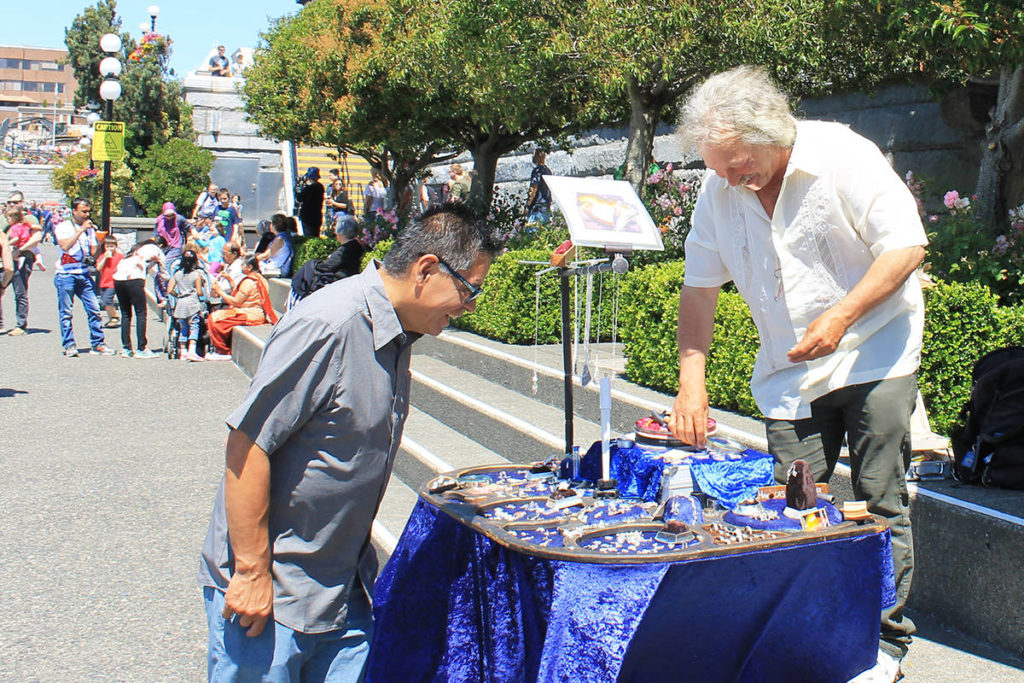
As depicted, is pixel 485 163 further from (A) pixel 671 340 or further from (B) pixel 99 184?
(B) pixel 99 184

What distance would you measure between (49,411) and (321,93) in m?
7.99

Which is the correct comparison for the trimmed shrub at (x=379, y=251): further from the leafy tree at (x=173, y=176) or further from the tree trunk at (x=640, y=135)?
the leafy tree at (x=173, y=176)

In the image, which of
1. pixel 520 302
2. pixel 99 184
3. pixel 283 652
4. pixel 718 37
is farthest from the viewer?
pixel 99 184

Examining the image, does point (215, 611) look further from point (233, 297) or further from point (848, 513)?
point (233, 297)

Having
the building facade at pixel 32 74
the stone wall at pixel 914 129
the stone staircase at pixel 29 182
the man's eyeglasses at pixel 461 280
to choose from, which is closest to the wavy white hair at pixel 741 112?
the man's eyeglasses at pixel 461 280

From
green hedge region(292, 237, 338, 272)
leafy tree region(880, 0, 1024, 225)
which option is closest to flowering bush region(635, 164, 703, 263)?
leafy tree region(880, 0, 1024, 225)

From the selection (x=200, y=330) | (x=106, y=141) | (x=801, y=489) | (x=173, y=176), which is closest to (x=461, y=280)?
(x=801, y=489)

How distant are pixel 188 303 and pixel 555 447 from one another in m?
7.55

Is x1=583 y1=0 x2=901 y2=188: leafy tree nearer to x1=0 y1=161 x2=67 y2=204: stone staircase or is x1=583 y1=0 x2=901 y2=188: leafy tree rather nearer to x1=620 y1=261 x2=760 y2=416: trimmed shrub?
x1=620 y1=261 x2=760 y2=416: trimmed shrub

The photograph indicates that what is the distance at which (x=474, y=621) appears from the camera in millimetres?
2961

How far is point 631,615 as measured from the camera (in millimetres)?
2477

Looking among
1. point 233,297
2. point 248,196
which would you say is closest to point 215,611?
point 233,297

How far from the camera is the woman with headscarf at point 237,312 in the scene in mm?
12219

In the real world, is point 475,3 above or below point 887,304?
above
